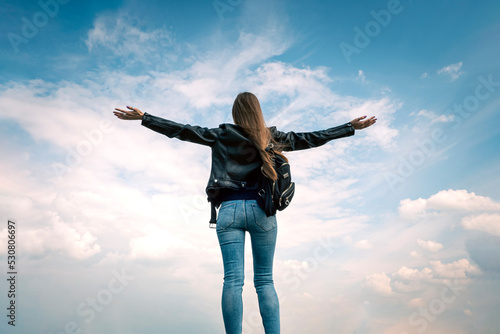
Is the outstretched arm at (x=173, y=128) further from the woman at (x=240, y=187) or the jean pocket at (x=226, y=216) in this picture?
the jean pocket at (x=226, y=216)

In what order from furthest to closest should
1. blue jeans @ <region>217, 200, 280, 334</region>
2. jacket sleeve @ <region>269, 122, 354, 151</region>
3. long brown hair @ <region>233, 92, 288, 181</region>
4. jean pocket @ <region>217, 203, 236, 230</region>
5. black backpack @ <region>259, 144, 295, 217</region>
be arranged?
jacket sleeve @ <region>269, 122, 354, 151</region> → long brown hair @ <region>233, 92, 288, 181</region> → black backpack @ <region>259, 144, 295, 217</region> → jean pocket @ <region>217, 203, 236, 230</region> → blue jeans @ <region>217, 200, 280, 334</region>

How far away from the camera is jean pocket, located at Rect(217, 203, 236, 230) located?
378 centimetres

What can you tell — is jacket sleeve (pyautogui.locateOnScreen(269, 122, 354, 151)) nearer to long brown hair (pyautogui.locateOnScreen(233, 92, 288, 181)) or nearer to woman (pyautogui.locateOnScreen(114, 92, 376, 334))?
woman (pyautogui.locateOnScreen(114, 92, 376, 334))

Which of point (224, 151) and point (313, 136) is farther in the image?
point (313, 136)

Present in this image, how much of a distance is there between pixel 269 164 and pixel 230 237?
2.79 feet

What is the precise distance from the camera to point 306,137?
4.84m

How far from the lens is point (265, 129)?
428 cm

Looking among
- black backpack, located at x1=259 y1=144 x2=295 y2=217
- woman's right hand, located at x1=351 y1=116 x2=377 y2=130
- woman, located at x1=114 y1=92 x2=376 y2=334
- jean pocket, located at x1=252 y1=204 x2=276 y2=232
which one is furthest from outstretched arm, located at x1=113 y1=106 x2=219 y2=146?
woman's right hand, located at x1=351 y1=116 x2=377 y2=130

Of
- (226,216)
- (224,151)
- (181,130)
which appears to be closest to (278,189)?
(226,216)

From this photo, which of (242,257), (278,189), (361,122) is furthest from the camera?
(361,122)

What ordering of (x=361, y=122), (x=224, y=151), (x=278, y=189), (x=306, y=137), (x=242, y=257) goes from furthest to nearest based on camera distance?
(x=361, y=122), (x=306, y=137), (x=224, y=151), (x=278, y=189), (x=242, y=257)

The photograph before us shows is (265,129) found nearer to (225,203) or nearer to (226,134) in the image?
(226,134)

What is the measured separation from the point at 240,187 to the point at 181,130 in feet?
3.15

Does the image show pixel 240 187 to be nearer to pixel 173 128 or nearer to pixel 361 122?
pixel 173 128
